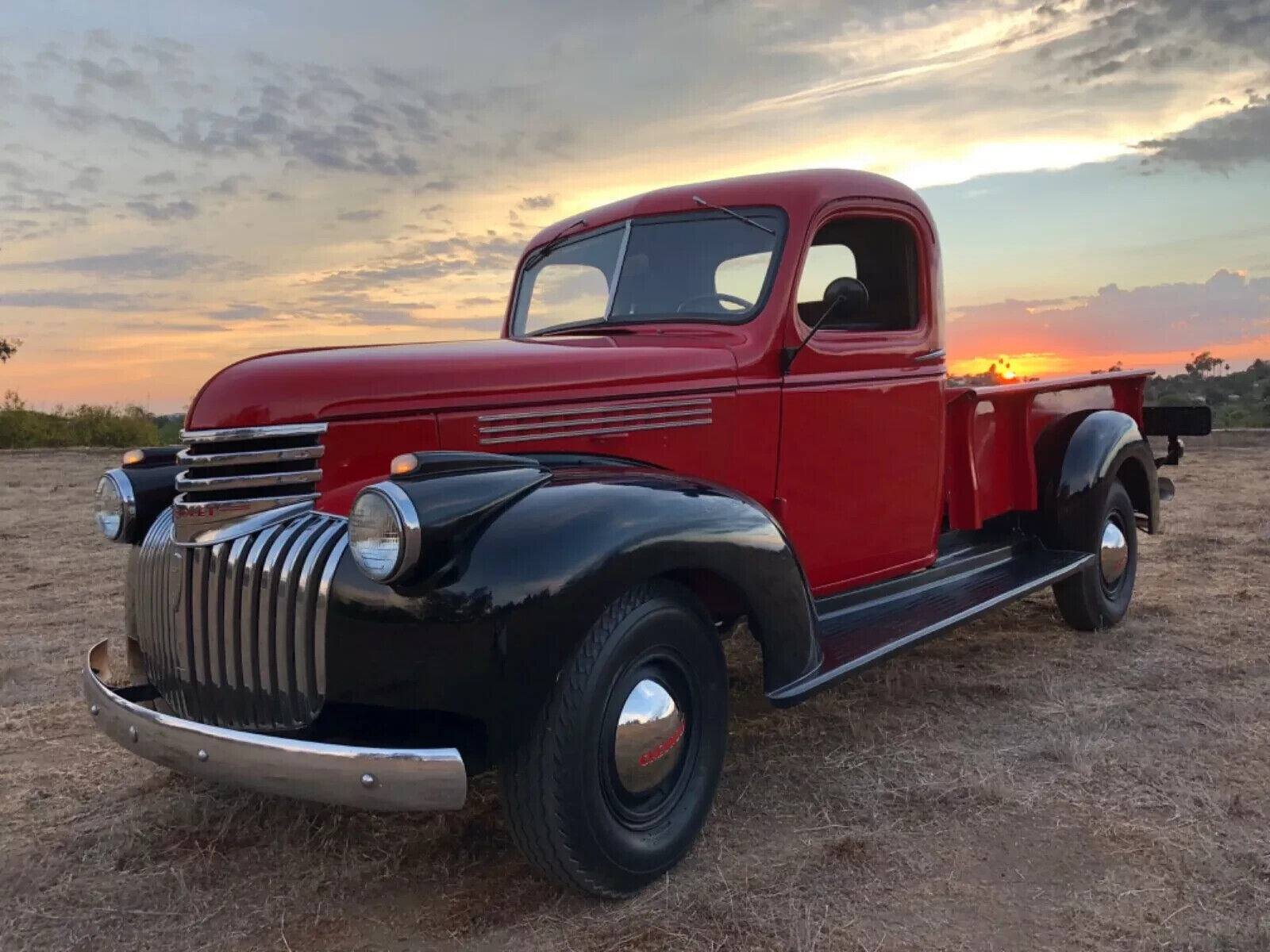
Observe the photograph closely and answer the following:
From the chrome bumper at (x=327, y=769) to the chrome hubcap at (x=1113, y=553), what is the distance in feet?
12.8

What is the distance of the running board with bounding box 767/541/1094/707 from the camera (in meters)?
3.15

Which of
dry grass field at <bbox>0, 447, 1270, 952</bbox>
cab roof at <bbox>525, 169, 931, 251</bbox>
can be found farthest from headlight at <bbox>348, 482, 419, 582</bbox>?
cab roof at <bbox>525, 169, 931, 251</bbox>

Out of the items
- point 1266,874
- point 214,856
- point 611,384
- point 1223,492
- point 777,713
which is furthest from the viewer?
point 1223,492

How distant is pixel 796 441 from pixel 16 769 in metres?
2.84

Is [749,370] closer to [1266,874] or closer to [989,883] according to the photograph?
[989,883]

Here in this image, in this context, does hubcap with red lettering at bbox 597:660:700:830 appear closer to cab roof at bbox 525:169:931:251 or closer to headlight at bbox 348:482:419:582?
headlight at bbox 348:482:419:582

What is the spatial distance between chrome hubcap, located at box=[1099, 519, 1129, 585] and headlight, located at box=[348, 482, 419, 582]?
3957 millimetres

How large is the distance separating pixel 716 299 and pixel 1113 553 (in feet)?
9.01

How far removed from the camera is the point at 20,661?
4.59 meters

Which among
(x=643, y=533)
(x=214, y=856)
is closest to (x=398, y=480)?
(x=643, y=533)

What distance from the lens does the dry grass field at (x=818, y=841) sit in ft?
7.72

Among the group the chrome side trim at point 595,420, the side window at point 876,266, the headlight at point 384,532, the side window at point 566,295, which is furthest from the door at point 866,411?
the headlight at point 384,532

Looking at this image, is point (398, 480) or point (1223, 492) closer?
point (398, 480)

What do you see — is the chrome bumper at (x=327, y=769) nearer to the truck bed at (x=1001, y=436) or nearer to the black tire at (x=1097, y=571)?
the truck bed at (x=1001, y=436)
